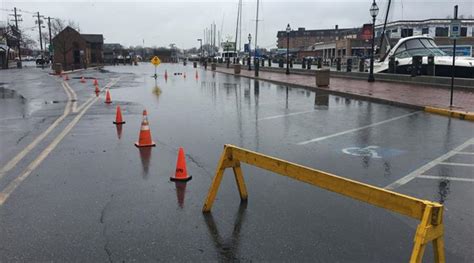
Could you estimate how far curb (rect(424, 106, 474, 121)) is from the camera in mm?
13248

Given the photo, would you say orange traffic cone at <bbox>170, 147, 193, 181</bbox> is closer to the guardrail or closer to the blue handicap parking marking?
the guardrail

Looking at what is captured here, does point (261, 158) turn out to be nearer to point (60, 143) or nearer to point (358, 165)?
point (358, 165)

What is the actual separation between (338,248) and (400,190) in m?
2.25

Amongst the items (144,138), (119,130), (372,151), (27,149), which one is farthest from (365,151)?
(27,149)

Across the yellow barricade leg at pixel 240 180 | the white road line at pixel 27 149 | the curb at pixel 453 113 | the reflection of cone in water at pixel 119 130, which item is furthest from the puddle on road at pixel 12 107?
the curb at pixel 453 113

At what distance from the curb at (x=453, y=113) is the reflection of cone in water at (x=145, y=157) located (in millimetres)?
9377

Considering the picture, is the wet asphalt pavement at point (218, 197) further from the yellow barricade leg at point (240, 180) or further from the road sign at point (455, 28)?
the road sign at point (455, 28)

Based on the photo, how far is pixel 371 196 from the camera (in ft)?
12.7

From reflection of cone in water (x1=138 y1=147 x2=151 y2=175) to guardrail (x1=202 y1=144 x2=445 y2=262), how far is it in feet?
6.89

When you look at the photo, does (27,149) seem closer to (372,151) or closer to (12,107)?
(372,151)

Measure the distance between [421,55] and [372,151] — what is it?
2210 cm

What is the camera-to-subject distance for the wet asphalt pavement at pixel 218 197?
4.45 metres

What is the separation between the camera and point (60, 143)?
9609 millimetres

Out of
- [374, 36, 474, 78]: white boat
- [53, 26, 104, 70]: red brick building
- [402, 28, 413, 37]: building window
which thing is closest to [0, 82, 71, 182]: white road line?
[374, 36, 474, 78]: white boat
